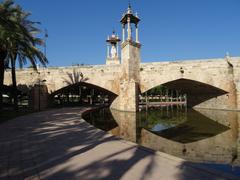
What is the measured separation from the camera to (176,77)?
25.2 metres

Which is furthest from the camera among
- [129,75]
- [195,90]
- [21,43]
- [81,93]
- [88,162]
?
[81,93]

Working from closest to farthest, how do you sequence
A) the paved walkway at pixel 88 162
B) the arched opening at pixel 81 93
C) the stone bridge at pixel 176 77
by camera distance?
the paved walkway at pixel 88 162 < the stone bridge at pixel 176 77 < the arched opening at pixel 81 93

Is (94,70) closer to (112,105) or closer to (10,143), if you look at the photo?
(112,105)

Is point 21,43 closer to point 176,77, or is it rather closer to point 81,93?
point 176,77

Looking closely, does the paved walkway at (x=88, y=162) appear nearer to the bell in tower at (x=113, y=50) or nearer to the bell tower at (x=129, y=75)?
the bell tower at (x=129, y=75)

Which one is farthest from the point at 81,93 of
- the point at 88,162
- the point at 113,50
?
the point at 88,162

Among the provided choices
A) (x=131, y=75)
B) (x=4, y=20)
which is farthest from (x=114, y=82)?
(x=4, y=20)

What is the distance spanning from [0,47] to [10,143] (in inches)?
420

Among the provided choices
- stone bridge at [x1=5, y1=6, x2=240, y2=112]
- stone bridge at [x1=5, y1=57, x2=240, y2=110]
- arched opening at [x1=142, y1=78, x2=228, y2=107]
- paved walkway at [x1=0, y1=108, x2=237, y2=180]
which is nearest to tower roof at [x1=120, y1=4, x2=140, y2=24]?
stone bridge at [x1=5, y1=6, x2=240, y2=112]

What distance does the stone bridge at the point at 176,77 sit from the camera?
76.9 ft

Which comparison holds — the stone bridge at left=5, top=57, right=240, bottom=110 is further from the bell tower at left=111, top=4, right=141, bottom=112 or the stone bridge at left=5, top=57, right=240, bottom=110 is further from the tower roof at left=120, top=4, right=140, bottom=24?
the tower roof at left=120, top=4, right=140, bottom=24

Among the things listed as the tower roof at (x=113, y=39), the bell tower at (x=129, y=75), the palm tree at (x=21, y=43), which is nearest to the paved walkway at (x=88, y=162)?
the palm tree at (x=21, y=43)

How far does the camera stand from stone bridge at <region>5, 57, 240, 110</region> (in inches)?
923

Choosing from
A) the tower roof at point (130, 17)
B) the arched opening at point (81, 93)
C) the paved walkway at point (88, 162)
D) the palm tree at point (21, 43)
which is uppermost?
the tower roof at point (130, 17)
